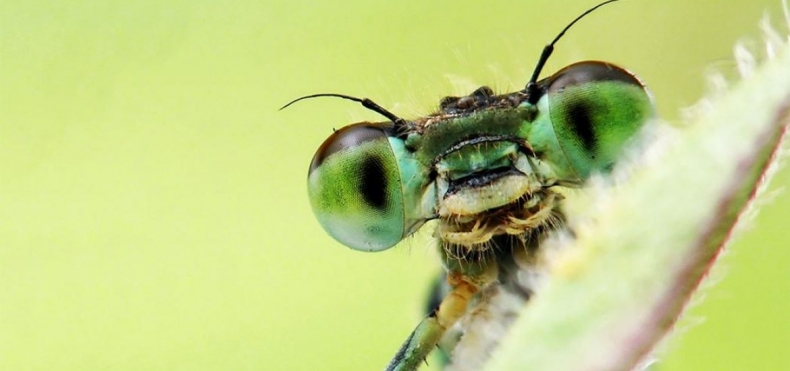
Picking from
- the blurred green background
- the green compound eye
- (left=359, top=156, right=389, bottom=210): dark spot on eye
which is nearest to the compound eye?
(left=359, top=156, right=389, bottom=210): dark spot on eye

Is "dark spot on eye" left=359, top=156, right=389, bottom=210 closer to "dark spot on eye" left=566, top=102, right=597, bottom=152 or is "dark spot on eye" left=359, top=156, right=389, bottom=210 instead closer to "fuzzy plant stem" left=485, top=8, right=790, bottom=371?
"dark spot on eye" left=566, top=102, right=597, bottom=152

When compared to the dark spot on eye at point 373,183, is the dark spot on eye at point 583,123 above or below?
above

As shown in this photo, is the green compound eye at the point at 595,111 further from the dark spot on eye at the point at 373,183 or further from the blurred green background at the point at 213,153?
the blurred green background at the point at 213,153

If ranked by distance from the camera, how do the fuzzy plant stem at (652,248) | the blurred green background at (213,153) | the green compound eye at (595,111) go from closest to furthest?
the fuzzy plant stem at (652,248), the green compound eye at (595,111), the blurred green background at (213,153)

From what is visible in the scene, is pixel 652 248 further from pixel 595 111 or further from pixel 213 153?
pixel 213 153

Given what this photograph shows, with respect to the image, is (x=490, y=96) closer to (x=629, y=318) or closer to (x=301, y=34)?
(x=629, y=318)

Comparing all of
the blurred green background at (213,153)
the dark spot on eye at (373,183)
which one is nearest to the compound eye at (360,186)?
the dark spot on eye at (373,183)

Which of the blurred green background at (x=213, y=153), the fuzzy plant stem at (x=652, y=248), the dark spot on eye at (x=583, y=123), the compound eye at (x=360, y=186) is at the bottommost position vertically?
the fuzzy plant stem at (x=652, y=248)

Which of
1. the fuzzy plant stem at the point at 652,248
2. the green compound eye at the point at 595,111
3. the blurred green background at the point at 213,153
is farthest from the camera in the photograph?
the blurred green background at the point at 213,153
